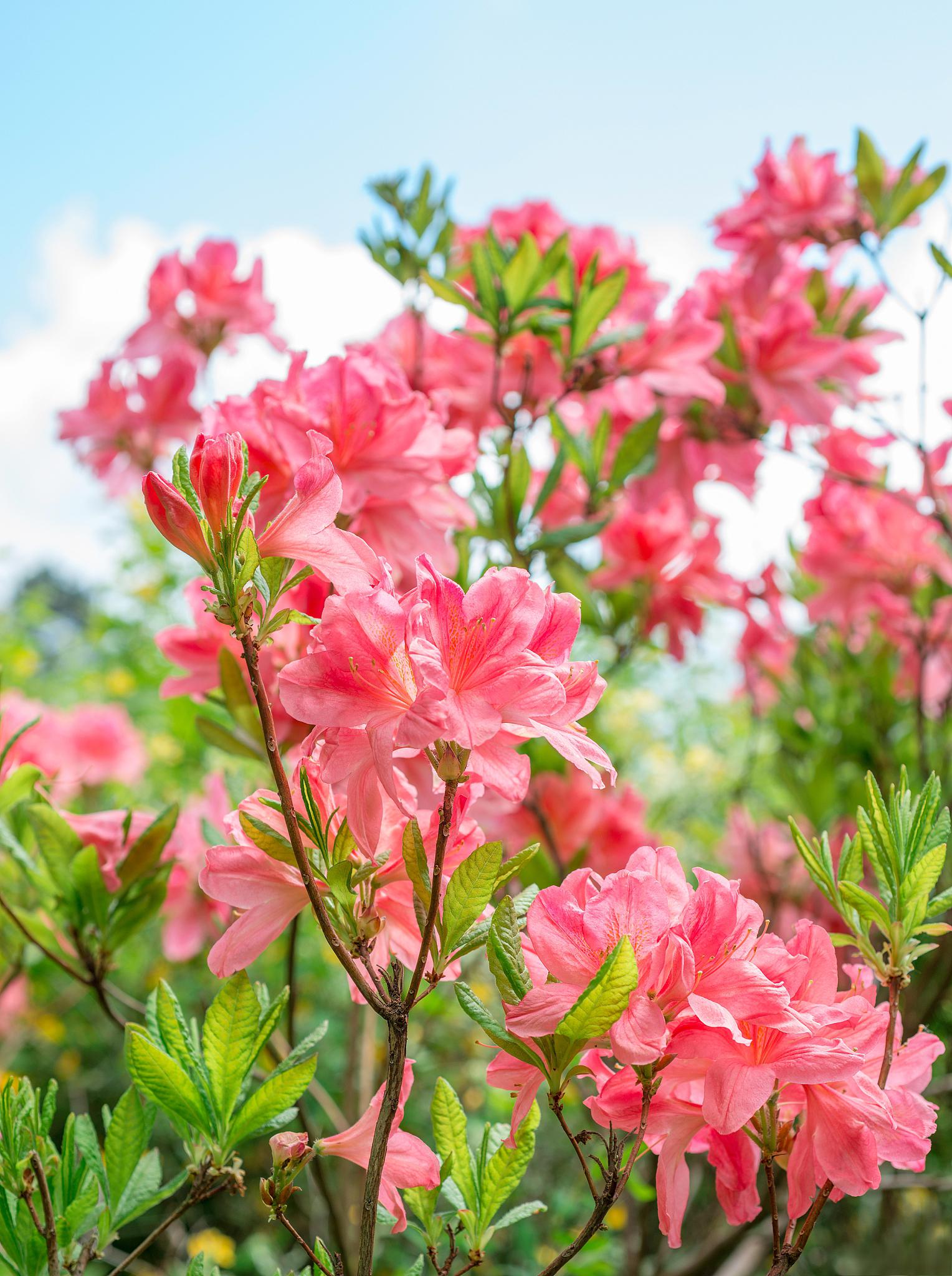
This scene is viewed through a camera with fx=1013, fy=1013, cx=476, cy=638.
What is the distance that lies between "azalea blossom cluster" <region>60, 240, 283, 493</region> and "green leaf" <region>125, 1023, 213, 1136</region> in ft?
3.73

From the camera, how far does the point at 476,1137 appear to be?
77.5 inches

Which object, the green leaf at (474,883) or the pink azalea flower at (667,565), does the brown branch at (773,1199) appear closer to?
the green leaf at (474,883)

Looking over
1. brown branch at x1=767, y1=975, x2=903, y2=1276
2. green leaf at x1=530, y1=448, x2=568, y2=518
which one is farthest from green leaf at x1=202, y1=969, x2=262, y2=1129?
green leaf at x1=530, y1=448, x2=568, y2=518

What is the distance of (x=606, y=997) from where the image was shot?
53cm

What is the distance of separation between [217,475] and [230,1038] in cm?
36

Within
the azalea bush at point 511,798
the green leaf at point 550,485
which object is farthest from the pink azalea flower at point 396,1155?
the green leaf at point 550,485

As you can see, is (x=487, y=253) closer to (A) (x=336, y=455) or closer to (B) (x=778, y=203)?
(A) (x=336, y=455)

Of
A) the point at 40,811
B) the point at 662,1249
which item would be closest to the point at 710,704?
the point at 662,1249

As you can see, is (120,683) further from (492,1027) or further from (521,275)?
(492,1027)

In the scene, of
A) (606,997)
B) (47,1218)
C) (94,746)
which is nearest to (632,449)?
(606,997)

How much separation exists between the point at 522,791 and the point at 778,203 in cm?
140

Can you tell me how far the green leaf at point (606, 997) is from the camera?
0.52 m

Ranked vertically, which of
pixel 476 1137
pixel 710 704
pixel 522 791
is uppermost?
pixel 522 791

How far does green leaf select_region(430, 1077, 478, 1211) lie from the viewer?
2.25 ft
